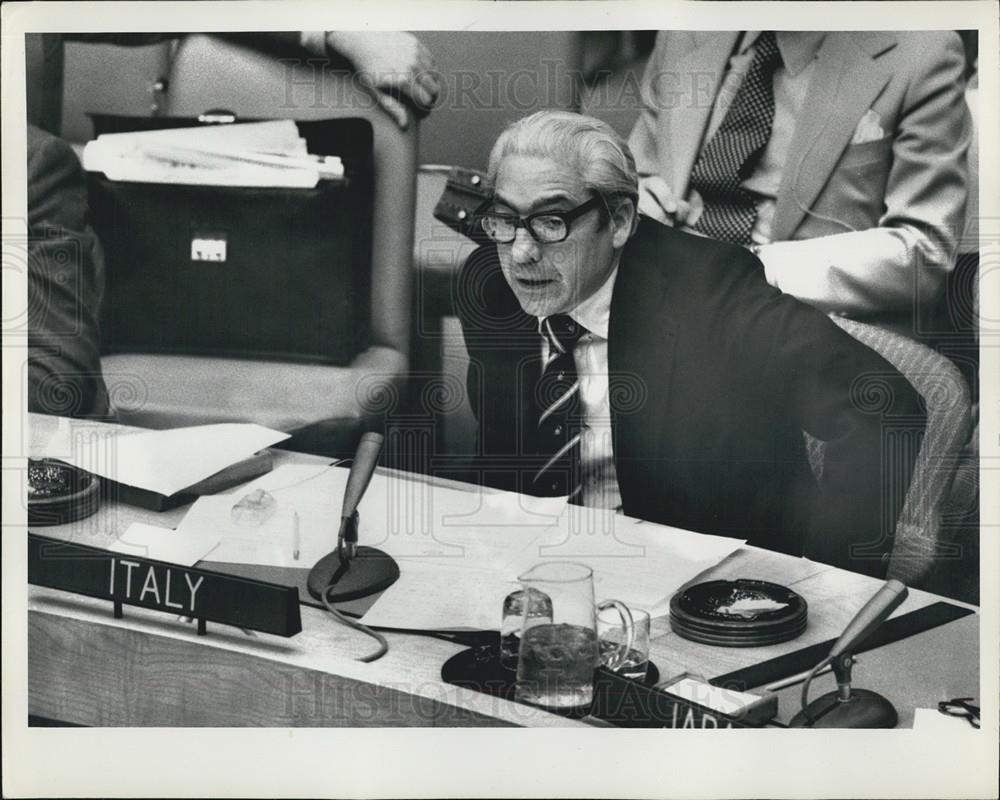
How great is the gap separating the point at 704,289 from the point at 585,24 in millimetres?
572

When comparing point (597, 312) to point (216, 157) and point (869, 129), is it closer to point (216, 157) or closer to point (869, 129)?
point (869, 129)

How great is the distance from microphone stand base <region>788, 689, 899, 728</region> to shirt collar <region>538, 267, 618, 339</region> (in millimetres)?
800

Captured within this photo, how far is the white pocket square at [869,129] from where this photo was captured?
7.70ft

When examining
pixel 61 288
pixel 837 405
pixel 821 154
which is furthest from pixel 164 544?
pixel 821 154

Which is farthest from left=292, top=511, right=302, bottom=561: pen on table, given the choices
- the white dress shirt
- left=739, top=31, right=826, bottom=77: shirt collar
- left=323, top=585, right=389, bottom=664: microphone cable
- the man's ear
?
left=739, top=31, right=826, bottom=77: shirt collar

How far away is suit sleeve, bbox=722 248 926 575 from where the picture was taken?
2375 mm

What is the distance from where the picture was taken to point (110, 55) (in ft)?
8.04

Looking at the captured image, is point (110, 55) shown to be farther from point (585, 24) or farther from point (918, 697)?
point (918, 697)

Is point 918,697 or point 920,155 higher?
point 920,155

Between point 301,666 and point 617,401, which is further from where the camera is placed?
point 617,401

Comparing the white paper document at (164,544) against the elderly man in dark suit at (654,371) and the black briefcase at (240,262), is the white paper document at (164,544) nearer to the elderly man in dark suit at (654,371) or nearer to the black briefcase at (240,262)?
the black briefcase at (240,262)

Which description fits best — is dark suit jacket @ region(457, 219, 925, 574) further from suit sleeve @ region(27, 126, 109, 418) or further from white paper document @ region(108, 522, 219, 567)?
suit sleeve @ region(27, 126, 109, 418)

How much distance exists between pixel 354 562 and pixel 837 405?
988 mm

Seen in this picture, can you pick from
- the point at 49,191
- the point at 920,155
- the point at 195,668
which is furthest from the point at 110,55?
the point at 920,155
